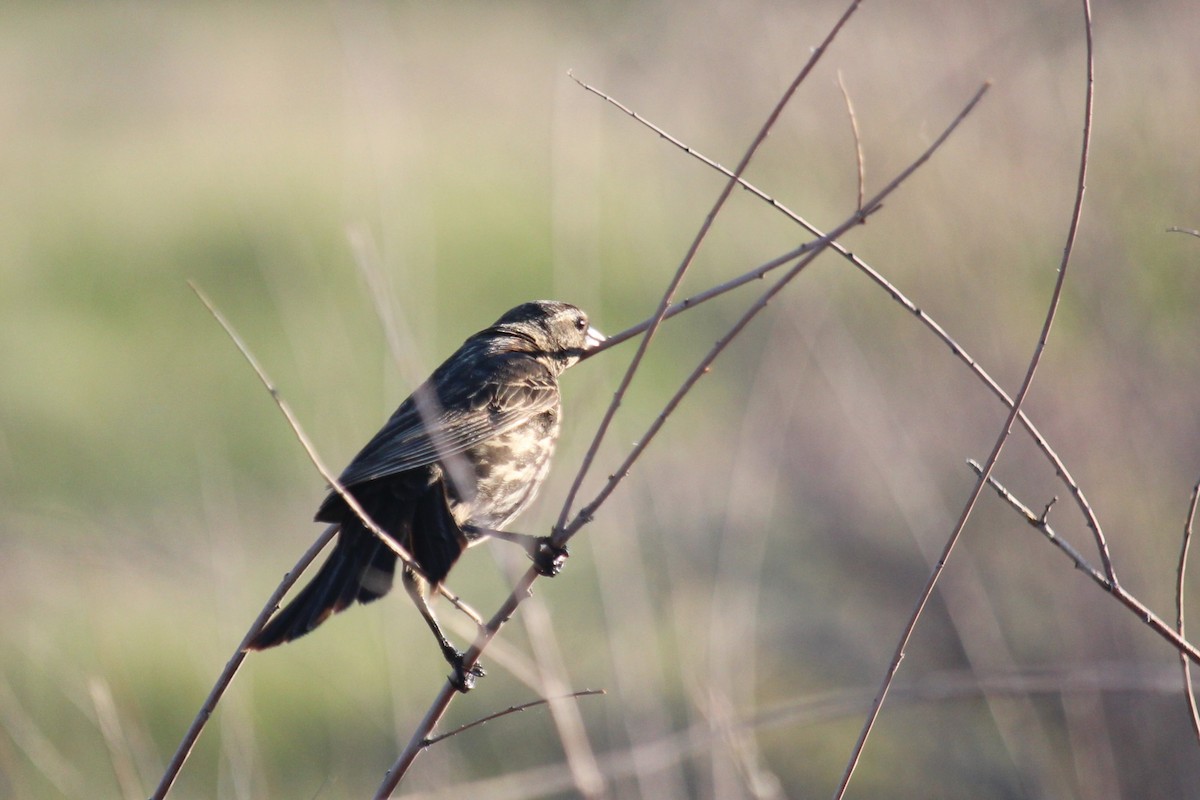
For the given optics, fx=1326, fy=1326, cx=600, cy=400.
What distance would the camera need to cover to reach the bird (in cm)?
316

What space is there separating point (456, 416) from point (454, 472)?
0.99 metres

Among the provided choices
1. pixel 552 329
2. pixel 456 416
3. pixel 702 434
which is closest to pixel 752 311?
pixel 456 416

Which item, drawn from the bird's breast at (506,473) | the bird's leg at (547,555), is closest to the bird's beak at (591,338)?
the bird's breast at (506,473)

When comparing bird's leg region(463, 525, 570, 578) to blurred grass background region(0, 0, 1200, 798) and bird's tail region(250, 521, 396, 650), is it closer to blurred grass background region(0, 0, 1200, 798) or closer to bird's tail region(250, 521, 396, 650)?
blurred grass background region(0, 0, 1200, 798)

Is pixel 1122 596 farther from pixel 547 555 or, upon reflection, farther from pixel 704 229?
pixel 547 555

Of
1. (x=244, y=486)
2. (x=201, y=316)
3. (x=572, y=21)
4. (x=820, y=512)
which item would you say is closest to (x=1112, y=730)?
(x=820, y=512)

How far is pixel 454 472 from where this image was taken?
123 inches

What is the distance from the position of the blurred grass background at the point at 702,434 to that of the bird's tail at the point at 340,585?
1.62 ft

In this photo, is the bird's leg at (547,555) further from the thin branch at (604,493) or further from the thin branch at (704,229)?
the thin branch at (704,229)

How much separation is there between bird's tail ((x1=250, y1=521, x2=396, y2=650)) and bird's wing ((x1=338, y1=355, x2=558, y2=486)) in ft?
0.57

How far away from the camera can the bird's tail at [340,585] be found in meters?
3.00

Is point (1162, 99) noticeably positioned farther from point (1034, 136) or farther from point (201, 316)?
point (201, 316)

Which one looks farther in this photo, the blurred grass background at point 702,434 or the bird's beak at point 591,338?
the blurred grass background at point 702,434

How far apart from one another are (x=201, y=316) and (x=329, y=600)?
10764 mm
